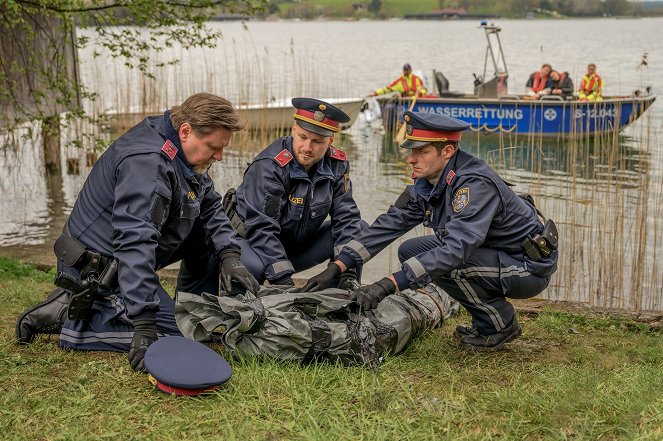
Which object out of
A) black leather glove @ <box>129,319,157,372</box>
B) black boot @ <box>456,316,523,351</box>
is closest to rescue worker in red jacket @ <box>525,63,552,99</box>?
black boot @ <box>456,316,523,351</box>

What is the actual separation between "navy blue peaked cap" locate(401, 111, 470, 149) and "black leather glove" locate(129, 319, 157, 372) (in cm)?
160

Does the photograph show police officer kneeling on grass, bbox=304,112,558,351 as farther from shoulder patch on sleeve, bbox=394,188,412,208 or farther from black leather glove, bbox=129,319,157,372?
black leather glove, bbox=129,319,157,372

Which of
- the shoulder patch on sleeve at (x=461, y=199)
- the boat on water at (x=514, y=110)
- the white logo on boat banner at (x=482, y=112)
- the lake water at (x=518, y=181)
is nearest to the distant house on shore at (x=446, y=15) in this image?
the lake water at (x=518, y=181)

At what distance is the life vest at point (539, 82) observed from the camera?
17719 millimetres

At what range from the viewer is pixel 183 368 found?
3283mm

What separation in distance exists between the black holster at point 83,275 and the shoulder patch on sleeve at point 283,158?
1.20 metres

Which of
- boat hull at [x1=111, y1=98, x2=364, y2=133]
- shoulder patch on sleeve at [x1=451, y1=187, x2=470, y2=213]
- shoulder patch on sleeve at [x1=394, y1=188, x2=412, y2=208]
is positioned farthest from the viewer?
boat hull at [x1=111, y1=98, x2=364, y2=133]

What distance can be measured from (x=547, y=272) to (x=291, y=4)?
305 feet

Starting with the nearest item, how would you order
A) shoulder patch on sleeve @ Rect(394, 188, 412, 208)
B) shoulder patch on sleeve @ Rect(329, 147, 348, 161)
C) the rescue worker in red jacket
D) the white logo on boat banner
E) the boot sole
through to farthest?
the boot sole → shoulder patch on sleeve @ Rect(394, 188, 412, 208) → shoulder patch on sleeve @ Rect(329, 147, 348, 161) → the white logo on boat banner → the rescue worker in red jacket

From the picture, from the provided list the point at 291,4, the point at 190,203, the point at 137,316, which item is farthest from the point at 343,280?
the point at 291,4

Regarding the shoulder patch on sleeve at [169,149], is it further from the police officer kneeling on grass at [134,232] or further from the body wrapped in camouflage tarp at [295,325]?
the body wrapped in camouflage tarp at [295,325]

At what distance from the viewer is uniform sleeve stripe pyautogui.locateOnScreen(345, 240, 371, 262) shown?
437 cm

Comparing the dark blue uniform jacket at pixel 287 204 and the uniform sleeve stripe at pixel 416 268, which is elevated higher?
the dark blue uniform jacket at pixel 287 204

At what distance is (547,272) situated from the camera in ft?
13.8
